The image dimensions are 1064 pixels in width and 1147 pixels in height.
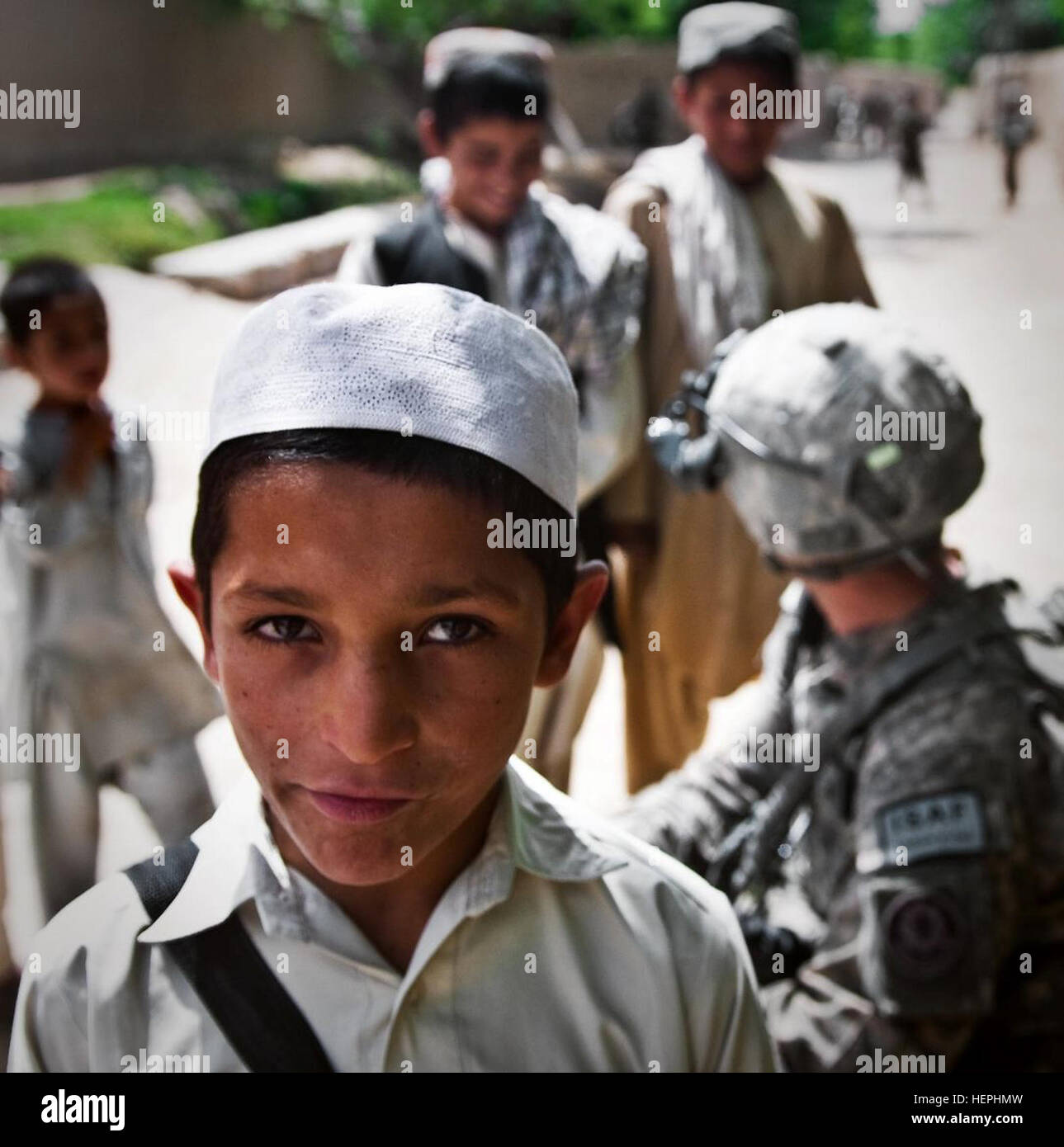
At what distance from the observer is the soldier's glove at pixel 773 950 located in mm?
1420

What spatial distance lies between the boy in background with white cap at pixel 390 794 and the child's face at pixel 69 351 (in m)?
1.26

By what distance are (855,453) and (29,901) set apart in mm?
1595

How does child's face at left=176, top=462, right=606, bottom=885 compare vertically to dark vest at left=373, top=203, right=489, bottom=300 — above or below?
below

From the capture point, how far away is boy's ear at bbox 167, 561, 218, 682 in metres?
0.85

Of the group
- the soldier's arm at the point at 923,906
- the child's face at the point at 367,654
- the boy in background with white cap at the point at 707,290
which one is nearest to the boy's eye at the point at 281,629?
the child's face at the point at 367,654

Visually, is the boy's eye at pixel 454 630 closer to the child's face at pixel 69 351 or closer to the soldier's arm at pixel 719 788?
the soldier's arm at pixel 719 788

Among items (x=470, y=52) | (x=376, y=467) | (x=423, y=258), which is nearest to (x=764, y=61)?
(x=470, y=52)

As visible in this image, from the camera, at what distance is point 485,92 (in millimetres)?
1927

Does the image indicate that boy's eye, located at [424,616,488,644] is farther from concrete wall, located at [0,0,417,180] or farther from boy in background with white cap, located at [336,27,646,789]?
concrete wall, located at [0,0,417,180]

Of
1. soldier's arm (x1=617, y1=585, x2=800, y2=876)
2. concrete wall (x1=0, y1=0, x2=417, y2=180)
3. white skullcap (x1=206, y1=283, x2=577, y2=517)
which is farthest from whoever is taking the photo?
concrete wall (x1=0, y1=0, x2=417, y2=180)

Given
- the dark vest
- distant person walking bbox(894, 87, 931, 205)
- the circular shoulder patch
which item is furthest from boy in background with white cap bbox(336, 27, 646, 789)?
distant person walking bbox(894, 87, 931, 205)

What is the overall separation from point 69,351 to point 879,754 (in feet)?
4.63

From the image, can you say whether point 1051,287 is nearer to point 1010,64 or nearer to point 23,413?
point 1010,64

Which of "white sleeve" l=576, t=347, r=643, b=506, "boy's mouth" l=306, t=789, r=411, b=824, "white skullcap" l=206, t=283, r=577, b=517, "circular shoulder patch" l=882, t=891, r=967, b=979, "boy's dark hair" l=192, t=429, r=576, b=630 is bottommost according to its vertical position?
"circular shoulder patch" l=882, t=891, r=967, b=979
